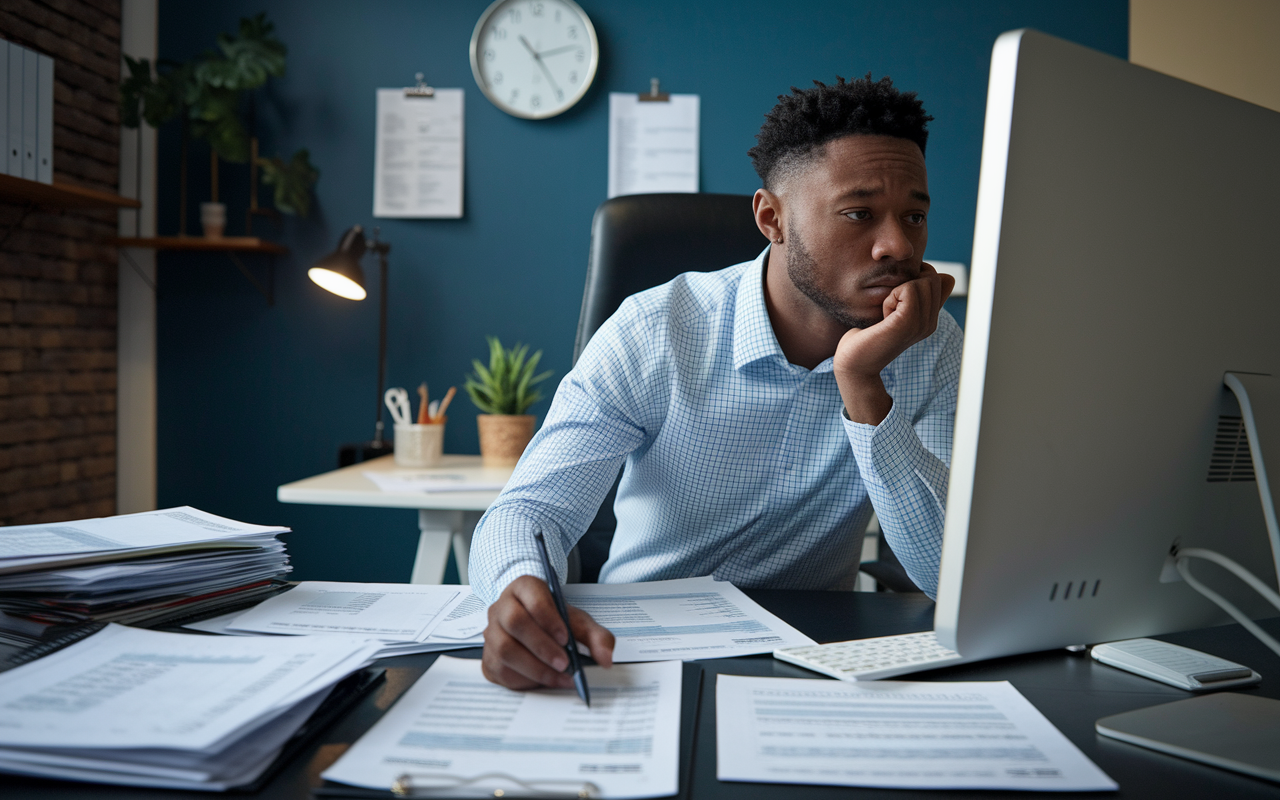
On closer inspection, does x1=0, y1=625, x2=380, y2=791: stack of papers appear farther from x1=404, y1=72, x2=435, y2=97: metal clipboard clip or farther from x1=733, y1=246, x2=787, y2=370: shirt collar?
x1=404, y1=72, x2=435, y2=97: metal clipboard clip

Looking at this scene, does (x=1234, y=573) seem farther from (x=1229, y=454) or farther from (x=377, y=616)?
(x=377, y=616)

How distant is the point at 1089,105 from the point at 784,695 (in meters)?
0.42

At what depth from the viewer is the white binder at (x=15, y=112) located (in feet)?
6.05

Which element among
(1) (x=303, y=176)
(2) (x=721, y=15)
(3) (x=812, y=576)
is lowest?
(3) (x=812, y=576)

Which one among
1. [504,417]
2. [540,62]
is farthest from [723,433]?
[540,62]

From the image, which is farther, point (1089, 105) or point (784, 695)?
point (784, 695)

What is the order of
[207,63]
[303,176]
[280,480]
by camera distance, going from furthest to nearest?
[280,480] < [303,176] < [207,63]

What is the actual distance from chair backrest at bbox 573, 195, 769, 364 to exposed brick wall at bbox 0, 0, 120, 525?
161cm

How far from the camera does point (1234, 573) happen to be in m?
0.58

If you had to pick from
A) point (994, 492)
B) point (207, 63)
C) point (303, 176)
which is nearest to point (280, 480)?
point (303, 176)

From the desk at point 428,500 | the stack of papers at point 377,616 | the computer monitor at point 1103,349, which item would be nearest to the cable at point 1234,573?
the computer monitor at point 1103,349

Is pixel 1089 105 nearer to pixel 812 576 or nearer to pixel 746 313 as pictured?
pixel 746 313

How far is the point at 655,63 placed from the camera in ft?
8.06

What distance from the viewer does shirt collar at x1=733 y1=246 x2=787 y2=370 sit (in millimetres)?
1136
